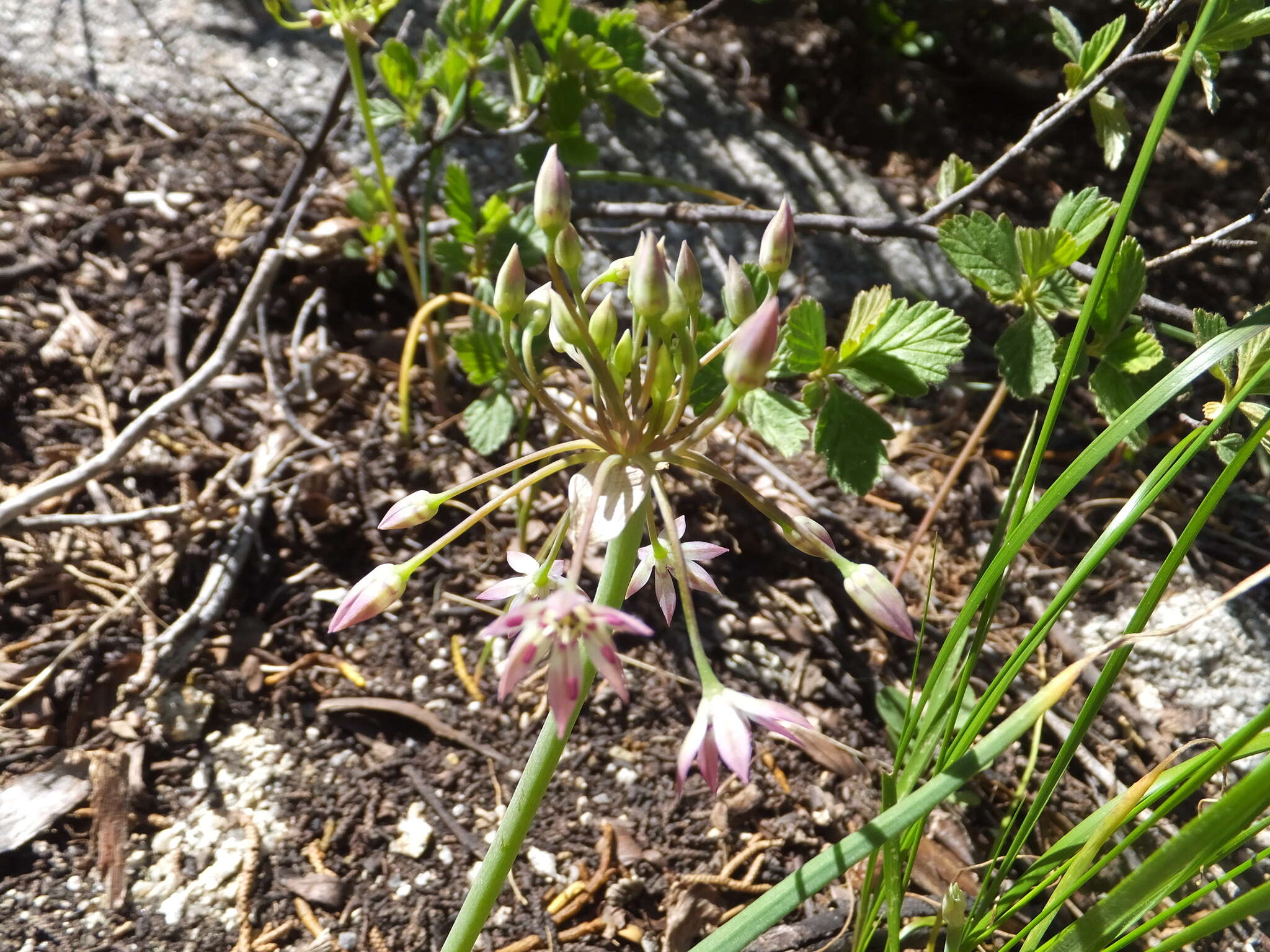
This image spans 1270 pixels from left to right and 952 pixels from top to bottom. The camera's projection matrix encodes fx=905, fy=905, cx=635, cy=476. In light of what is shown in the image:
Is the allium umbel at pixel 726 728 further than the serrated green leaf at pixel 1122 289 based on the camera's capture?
No

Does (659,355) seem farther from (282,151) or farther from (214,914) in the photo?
(282,151)

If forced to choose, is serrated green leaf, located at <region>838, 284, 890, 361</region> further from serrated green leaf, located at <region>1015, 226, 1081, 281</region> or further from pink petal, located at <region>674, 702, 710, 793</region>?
pink petal, located at <region>674, 702, 710, 793</region>

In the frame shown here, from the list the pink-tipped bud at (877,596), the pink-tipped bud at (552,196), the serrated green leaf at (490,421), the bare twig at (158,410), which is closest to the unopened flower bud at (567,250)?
the pink-tipped bud at (552,196)

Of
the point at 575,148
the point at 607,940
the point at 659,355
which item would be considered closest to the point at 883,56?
the point at 575,148

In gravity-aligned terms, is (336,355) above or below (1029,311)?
below

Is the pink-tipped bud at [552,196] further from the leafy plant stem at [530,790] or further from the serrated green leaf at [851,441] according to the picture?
the serrated green leaf at [851,441]

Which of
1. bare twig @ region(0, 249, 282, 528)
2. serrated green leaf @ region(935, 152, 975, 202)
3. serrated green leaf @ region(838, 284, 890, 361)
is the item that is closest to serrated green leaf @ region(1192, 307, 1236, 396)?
serrated green leaf @ region(838, 284, 890, 361)

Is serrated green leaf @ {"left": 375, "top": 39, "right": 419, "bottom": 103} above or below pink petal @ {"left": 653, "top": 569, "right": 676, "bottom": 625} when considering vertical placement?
above
